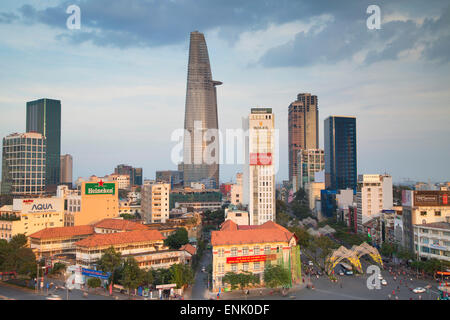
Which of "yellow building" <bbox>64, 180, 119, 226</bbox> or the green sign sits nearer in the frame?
"yellow building" <bbox>64, 180, 119, 226</bbox>

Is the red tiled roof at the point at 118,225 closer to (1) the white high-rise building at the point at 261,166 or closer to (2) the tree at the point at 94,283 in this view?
(2) the tree at the point at 94,283

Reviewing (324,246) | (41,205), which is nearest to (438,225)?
(324,246)

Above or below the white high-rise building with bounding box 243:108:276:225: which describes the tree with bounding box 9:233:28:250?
below

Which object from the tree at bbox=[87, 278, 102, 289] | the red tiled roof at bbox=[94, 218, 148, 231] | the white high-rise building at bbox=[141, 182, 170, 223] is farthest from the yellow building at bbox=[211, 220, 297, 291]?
the white high-rise building at bbox=[141, 182, 170, 223]

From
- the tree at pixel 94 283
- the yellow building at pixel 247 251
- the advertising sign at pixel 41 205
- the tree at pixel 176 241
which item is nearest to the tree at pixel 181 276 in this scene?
the yellow building at pixel 247 251

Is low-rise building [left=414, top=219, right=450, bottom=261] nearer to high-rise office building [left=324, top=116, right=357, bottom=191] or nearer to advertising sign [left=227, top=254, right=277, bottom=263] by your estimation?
advertising sign [left=227, top=254, right=277, bottom=263]

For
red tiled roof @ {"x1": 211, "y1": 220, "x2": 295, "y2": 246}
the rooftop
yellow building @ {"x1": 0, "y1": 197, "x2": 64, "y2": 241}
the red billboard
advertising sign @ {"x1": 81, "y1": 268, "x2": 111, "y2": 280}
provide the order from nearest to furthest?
advertising sign @ {"x1": 81, "y1": 268, "x2": 111, "y2": 280} → red tiled roof @ {"x1": 211, "y1": 220, "x2": 295, "y2": 246} → the rooftop → yellow building @ {"x1": 0, "y1": 197, "x2": 64, "y2": 241} → the red billboard

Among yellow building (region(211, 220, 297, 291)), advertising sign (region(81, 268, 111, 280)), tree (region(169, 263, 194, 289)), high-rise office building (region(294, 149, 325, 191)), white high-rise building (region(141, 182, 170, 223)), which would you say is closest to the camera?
tree (region(169, 263, 194, 289))

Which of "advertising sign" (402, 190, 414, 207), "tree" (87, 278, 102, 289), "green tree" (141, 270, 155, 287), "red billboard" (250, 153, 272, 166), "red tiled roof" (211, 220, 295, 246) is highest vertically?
"red billboard" (250, 153, 272, 166)
